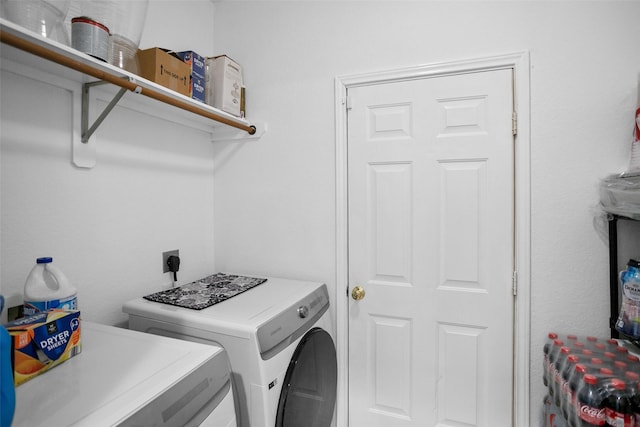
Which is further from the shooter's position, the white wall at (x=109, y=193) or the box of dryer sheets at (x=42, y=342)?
the white wall at (x=109, y=193)

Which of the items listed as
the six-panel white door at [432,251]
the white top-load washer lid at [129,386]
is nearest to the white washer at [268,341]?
the white top-load washer lid at [129,386]

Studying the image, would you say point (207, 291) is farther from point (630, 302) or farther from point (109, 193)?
point (630, 302)

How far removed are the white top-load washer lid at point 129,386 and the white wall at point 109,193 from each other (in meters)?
0.43

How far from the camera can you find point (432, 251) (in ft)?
5.48

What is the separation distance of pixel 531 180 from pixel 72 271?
2032mm

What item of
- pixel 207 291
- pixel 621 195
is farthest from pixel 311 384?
pixel 621 195

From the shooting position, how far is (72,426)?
0.67m

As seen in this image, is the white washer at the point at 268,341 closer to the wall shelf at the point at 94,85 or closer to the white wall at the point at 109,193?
the white wall at the point at 109,193

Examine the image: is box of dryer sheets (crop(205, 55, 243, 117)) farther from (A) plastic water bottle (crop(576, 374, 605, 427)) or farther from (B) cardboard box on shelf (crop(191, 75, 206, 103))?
(A) plastic water bottle (crop(576, 374, 605, 427))

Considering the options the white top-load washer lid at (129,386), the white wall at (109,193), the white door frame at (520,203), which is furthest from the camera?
the white door frame at (520,203)

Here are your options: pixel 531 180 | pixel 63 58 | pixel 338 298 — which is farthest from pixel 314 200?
pixel 63 58

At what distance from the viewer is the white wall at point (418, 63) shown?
144 centimetres

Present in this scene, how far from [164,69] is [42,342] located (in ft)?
3.64

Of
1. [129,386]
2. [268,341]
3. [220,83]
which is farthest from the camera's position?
[220,83]
